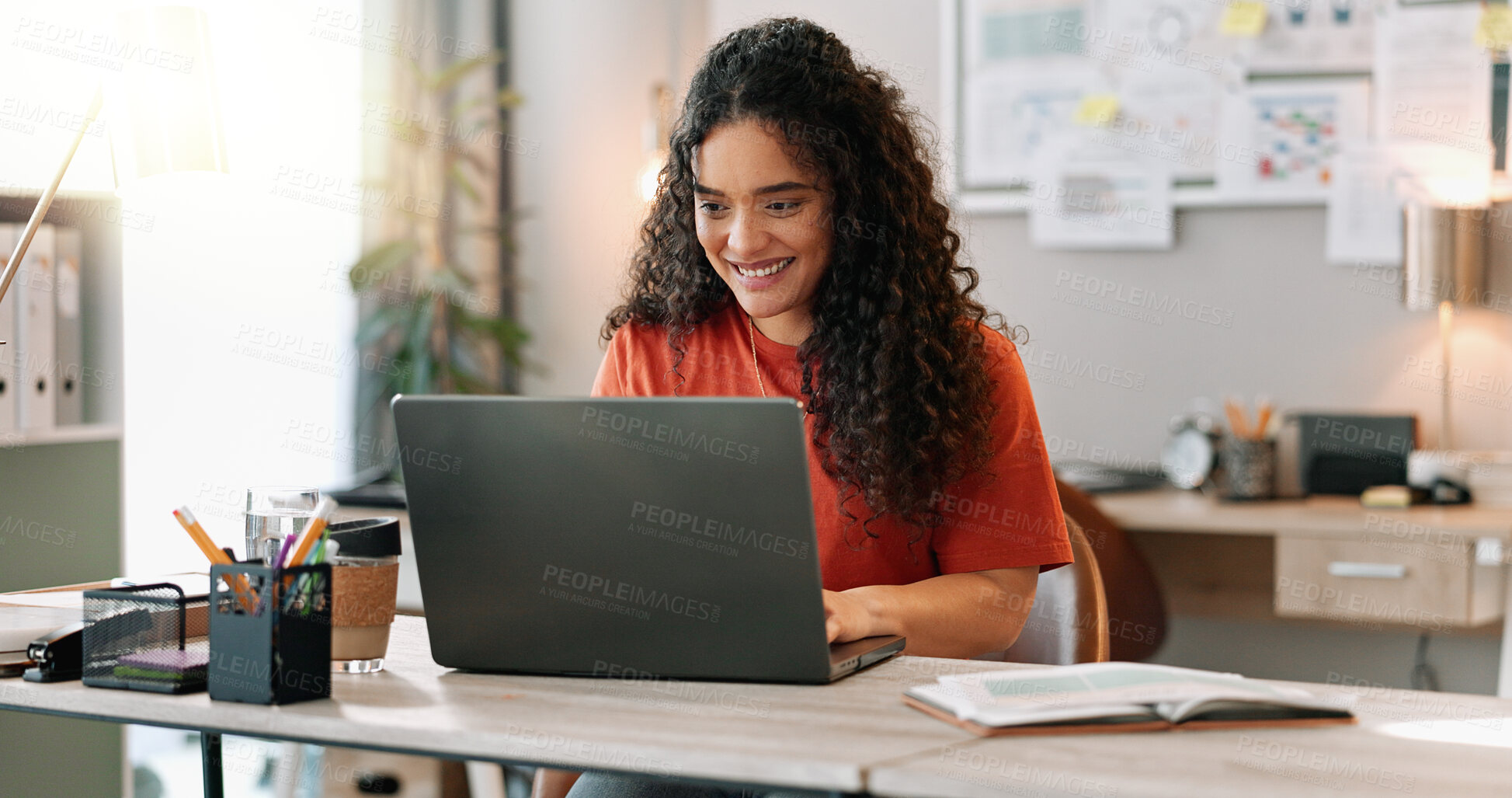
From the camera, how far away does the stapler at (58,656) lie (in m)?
1.08

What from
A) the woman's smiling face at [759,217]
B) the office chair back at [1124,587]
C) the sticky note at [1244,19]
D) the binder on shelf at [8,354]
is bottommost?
the office chair back at [1124,587]

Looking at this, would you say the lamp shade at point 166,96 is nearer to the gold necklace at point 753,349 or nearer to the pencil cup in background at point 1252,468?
the gold necklace at point 753,349

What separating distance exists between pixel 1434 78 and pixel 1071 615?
1805mm

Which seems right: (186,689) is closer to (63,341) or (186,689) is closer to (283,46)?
(63,341)

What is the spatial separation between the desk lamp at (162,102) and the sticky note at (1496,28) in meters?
2.38

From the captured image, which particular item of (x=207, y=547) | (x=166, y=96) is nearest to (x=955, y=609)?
(x=207, y=547)

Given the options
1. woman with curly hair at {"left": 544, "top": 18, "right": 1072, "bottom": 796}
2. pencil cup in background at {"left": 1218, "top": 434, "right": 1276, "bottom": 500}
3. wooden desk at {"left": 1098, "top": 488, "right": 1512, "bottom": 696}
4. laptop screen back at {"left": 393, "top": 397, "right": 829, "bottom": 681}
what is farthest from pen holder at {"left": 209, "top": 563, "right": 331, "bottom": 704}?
pencil cup in background at {"left": 1218, "top": 434, "right": 1276, "bottom": 500}

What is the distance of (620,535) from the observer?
104 cm

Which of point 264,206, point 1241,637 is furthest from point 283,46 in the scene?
point 1241,637

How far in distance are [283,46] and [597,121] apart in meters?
0.94

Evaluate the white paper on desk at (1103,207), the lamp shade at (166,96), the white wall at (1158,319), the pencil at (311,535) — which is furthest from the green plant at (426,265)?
the pencil at (311,535)

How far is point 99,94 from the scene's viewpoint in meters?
1.44

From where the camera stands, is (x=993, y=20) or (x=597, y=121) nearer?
(x=993, y=20)

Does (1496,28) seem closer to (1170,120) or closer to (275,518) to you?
(1170,120)
